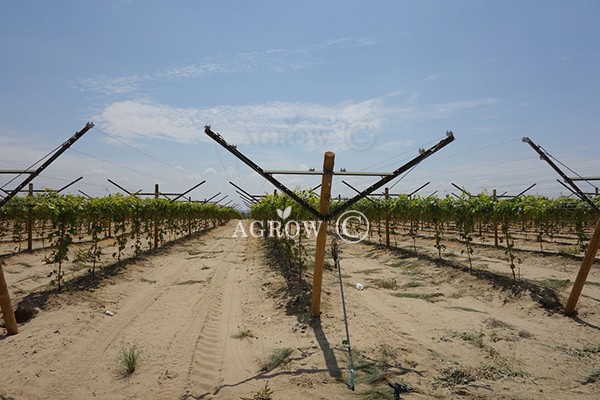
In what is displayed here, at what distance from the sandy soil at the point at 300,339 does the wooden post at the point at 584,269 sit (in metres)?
0.30

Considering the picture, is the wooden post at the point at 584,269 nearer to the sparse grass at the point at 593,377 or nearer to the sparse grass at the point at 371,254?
the sparse grass at the point at 593,377

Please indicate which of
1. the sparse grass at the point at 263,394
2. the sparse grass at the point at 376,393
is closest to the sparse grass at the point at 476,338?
the sparse grass at the point at 376,393

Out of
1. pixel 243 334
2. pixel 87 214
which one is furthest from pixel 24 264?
pixel 243 334

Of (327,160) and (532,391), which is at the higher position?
(327,160)

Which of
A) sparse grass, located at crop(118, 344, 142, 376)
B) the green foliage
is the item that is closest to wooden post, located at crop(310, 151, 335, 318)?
sparse grass, located at crop(118, 344, 142, 376)

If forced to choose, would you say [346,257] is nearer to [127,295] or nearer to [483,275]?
[483,275]

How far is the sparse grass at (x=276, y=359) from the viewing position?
4.85 meters

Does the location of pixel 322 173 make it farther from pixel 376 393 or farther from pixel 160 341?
pixel 160 341

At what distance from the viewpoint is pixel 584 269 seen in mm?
6730

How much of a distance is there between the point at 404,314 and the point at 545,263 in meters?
8.07

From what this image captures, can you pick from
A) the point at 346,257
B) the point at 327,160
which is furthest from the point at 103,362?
the point at 346,257

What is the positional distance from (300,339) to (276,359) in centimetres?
88

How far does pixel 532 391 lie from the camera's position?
4160 millimetres

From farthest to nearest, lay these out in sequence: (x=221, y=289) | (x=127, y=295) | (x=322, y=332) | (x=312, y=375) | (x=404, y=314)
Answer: (x=221, y=289) < (x=127, y=295) < (x=404, y=314) < (x=322, y=332) < (x=312, y=375)
